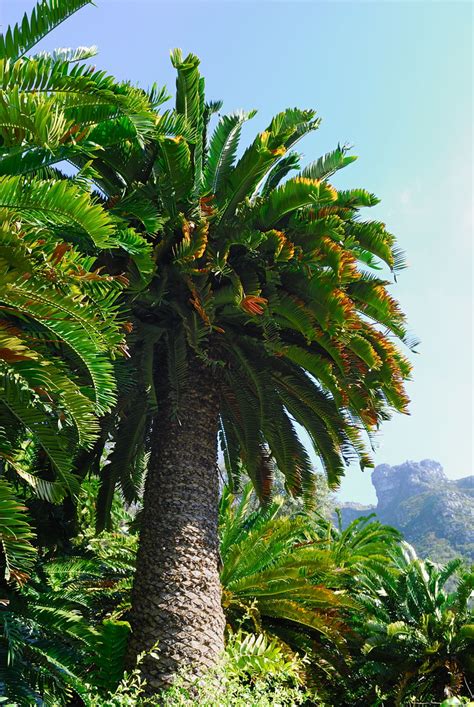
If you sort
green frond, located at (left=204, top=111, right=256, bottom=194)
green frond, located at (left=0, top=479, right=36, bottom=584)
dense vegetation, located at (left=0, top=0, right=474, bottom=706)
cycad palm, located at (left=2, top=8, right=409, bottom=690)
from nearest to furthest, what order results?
green frond, located at (left=0, top=479, right=36, bottom=584) → dense vegetation, located at (left=0, top=0, right=474, bottom=706) → cycad palm, located at (left=2, top=8, right=409, bottom=690) → green frond, located at (left=204, top=111, right=256, bottom=194)

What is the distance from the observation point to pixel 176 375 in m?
6.93

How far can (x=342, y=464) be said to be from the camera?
8.02 metres

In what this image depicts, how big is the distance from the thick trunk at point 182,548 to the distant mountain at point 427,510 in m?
53.2

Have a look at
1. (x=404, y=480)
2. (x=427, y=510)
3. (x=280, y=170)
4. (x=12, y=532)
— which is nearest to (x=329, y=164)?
(x=280, y=170)

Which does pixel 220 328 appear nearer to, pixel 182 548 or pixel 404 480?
pixel 182 548

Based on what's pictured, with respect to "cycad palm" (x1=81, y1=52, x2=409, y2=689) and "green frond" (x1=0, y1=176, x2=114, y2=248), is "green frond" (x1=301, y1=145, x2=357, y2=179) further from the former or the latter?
"green frond" (x1=0, y1=176, x2=114, y2=248)

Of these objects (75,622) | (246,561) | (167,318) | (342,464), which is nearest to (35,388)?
(167,318)

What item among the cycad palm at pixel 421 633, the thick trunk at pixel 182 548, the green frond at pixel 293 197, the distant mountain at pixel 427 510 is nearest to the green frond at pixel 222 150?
the green frond at pixel 293 197

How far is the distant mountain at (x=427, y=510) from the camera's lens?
93062 millimetres

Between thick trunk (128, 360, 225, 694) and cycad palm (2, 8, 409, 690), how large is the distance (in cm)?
1

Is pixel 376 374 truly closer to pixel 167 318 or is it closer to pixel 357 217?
pixel 357 217

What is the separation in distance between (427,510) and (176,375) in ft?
379

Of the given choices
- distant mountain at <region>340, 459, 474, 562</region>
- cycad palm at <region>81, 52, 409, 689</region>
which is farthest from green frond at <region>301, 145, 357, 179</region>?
distant mountain at <region>340, 459, 474, 562</region>

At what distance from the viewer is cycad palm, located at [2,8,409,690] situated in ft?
20.3
